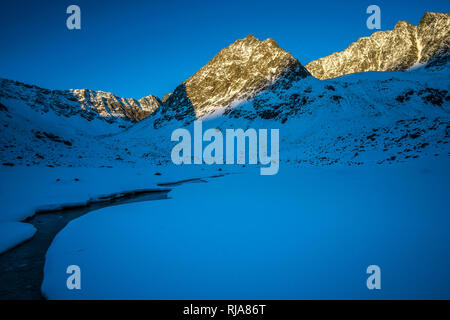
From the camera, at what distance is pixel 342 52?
137500 mm

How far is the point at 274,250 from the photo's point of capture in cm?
362

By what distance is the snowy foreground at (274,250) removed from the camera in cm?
278

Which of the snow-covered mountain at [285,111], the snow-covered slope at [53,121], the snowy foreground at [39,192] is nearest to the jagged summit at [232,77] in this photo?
the snow-covered mountain at [285,111]

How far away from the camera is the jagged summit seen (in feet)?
271

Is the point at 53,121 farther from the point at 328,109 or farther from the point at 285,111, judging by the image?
the point at 328,109

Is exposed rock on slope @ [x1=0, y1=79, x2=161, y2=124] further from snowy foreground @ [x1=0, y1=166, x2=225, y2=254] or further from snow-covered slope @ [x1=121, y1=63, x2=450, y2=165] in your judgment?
snowy foreground @ [x1=0, y1=166, x2=225, y2=254]

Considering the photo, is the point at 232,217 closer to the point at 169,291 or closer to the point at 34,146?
the point at 169,291

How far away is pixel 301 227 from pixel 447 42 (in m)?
140

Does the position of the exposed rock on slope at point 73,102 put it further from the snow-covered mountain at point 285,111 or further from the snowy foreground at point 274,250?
the snowy foreground at point 274,250

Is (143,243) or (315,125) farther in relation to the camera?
(315,125)

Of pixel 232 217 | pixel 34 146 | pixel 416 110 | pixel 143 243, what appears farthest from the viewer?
pixel 416 110

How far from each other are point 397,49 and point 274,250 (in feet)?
506

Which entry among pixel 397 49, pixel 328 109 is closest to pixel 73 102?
pixel 328 109

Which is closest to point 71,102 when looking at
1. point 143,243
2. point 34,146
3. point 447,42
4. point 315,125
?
point 34,146
